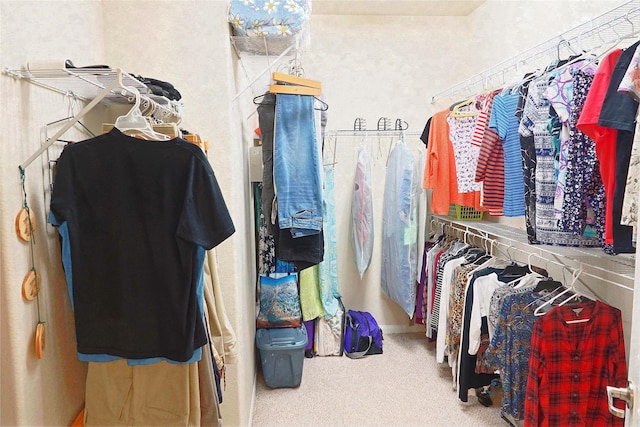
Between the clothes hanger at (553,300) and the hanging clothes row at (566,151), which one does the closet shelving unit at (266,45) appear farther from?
the clothes hanger at (553,300)

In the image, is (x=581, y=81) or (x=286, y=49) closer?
(x=581, y=81)

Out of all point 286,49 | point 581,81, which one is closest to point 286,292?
point 286,49

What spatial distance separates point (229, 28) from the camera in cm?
181

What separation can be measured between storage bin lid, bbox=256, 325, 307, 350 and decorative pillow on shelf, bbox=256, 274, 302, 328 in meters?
0.05

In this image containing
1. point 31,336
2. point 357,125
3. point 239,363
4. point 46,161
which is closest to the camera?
point 31,336

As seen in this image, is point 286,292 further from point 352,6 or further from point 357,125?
point 352,6

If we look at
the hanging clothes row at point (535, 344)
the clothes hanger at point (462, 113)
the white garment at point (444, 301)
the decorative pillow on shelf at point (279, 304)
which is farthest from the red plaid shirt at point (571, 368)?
the decorative pillow on shelf at point (279, 304)

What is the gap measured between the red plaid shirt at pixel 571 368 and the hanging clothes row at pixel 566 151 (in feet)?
1.19

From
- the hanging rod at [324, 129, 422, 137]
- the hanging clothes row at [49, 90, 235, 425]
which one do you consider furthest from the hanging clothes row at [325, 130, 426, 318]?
the hanging clothes row at [49, 90, 235, 425]

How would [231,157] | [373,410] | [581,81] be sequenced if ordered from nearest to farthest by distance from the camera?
1. [581,81]
2. [231,157]
3. [373,410]

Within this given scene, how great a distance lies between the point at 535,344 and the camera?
187cm

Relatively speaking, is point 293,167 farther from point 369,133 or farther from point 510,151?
point 369,133

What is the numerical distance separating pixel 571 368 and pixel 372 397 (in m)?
1.23

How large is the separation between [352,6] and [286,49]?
5.47ft
